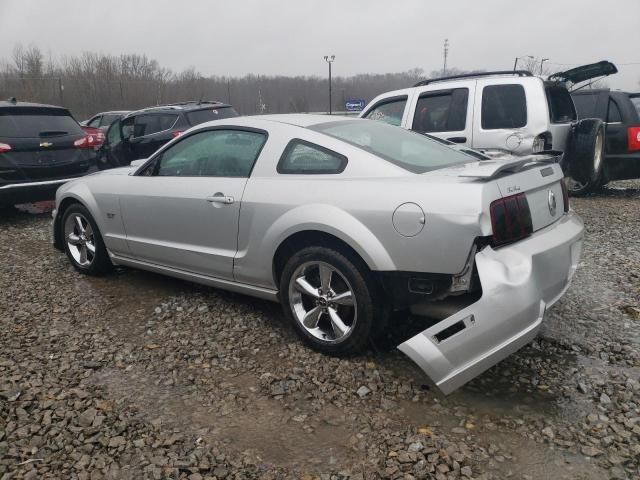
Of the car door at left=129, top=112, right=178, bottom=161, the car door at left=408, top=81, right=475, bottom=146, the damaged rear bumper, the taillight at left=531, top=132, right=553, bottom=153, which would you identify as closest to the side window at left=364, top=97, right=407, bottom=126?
the car door at left=408, top=81, right=475, bottom=146

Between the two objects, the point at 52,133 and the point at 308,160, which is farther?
the point at 52,133

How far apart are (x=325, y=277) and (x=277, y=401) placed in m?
0.75

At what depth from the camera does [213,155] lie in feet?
12.5

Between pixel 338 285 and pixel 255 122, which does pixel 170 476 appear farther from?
pixel 255 122

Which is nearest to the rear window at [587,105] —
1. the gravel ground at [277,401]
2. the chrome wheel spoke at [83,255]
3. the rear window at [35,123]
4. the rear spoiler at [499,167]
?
the gravel ground at [277,401]

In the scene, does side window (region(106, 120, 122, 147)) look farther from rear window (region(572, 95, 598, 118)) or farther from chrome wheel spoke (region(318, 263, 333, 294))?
chrome wheel spoke (region(318, 263, 333, 294))

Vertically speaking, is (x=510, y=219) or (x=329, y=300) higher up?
(x=510, y=219)

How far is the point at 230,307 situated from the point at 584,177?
543 centimetres

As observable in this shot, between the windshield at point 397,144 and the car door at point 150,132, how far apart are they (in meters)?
6.21

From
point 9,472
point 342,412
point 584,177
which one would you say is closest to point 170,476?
point 9,472

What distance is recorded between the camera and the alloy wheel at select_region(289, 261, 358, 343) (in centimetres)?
307

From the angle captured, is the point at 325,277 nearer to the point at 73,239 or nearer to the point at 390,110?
the point at 73,239

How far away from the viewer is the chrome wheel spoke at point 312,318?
3189mm

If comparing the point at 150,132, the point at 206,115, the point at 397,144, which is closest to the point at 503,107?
the point at 397,144
